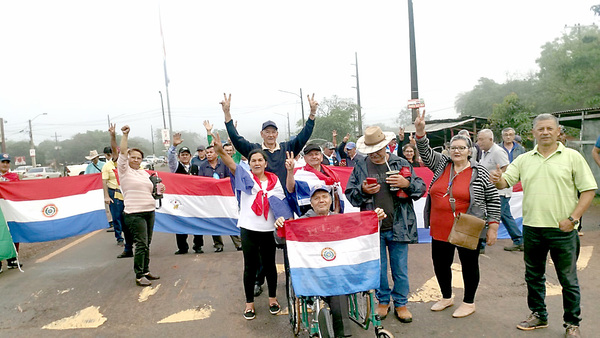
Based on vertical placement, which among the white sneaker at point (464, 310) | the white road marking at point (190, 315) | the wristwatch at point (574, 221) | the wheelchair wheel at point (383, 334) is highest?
the wristwatch at point (574, 221)

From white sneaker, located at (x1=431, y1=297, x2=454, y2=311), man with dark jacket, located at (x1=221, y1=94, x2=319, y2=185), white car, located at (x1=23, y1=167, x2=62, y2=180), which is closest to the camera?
white sneaker, located at (x1=431, y1=297, x2=454, y2=311)

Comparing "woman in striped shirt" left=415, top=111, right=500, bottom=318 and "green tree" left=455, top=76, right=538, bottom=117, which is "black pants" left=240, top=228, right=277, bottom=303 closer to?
"woman in striped shirt" left=415, top=111, right=500, bottom=318

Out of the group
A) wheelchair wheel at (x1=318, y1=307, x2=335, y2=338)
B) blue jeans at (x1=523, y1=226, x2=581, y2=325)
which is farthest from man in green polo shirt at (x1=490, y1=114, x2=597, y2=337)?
wheelchair wheel at (x1=318, y1=307, x2=335, y2=338)

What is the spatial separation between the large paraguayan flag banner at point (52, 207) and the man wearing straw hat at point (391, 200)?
4.85 metres

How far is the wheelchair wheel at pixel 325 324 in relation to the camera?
125 inches

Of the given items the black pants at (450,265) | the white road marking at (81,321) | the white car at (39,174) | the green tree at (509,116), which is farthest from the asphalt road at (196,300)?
the white car at (39,174)

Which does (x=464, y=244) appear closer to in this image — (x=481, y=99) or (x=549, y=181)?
(x=549, y=181)

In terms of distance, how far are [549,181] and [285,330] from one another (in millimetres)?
2792

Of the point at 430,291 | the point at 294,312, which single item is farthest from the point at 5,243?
the point at 430,291

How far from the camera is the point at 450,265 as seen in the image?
4285mm

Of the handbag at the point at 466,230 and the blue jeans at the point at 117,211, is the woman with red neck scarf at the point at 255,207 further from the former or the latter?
the blue jeans at the point at 117,211

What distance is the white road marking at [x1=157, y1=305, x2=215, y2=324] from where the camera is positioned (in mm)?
4297

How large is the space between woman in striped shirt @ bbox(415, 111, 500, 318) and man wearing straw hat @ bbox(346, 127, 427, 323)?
0.88 ft

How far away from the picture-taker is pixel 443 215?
4152 mm
